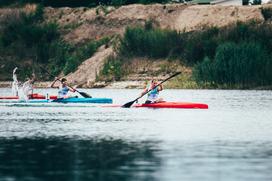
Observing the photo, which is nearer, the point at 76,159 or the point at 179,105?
the point at 76,159

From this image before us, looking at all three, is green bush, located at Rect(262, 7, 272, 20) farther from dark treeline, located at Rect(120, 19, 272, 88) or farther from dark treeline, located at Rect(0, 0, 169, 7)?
dark treeline, located at Rect(0, 0, 169, 7)

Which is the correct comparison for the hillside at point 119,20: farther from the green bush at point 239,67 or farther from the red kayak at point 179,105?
the red kayak at point 179,105

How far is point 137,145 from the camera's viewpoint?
38719 mm

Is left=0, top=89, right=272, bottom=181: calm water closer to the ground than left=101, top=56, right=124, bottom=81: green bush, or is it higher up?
closer to the ground

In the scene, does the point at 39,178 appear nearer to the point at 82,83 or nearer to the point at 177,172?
the point at 177,172

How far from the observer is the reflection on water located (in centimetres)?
3000

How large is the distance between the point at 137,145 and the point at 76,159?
208 inches

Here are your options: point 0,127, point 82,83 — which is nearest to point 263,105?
point 0,127

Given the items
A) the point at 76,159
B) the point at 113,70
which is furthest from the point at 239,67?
the point at 76,159

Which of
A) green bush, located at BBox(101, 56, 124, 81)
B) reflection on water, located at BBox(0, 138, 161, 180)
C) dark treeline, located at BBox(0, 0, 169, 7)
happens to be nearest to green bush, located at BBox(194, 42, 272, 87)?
green bush, located at BBox(101, 56, 124, 81)

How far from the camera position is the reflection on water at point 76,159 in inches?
1181

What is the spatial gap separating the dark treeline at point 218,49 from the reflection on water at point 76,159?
6238cm

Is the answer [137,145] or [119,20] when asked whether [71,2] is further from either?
[137,145]

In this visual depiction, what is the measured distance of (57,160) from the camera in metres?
33.5
